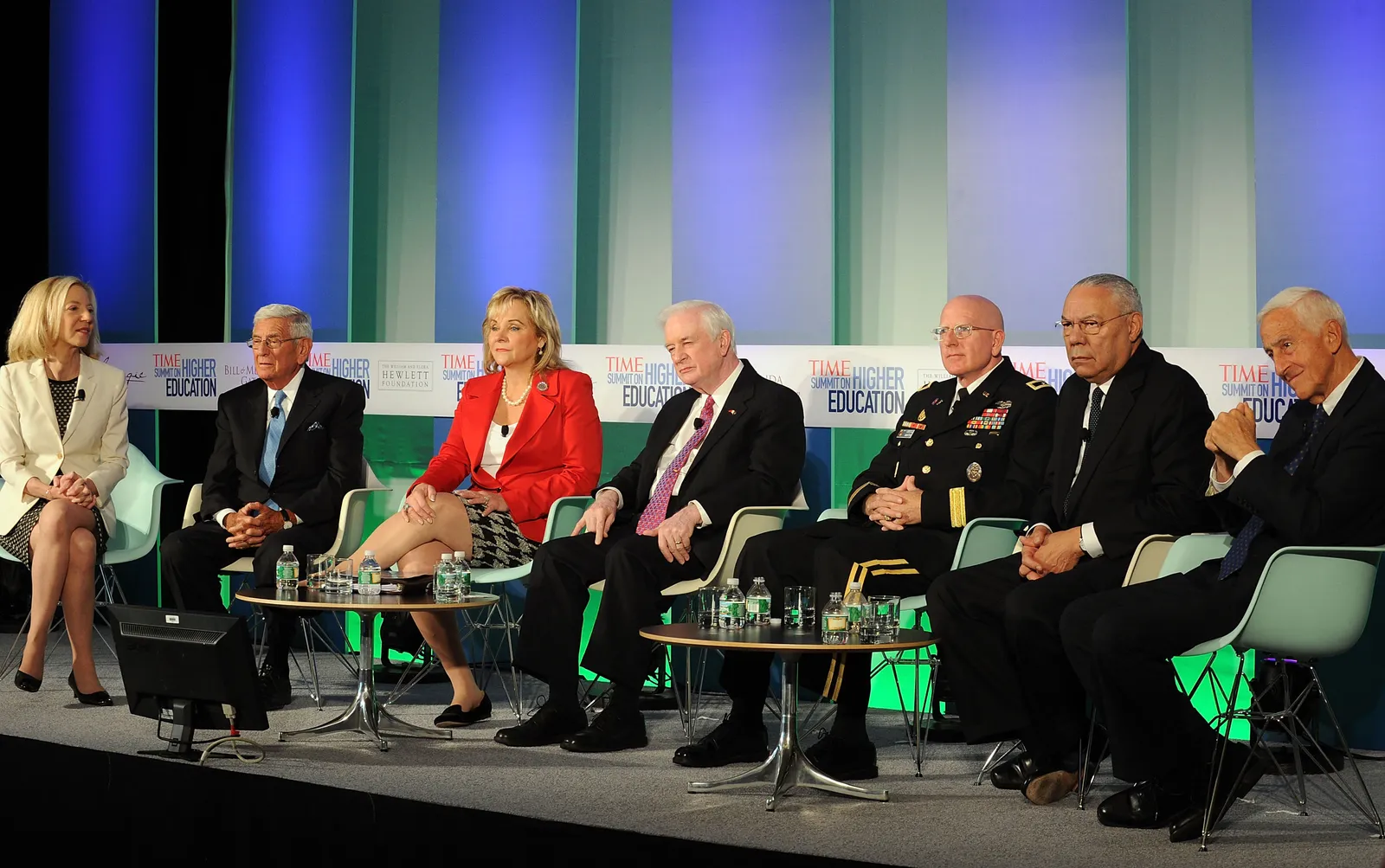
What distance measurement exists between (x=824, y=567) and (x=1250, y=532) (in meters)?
1.20

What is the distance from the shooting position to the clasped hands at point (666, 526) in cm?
514

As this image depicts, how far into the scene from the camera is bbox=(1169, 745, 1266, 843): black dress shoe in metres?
3.86

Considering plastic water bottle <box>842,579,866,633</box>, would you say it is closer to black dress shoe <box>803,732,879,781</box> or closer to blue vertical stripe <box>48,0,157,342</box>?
black dress shoe <box>803,732,879,781</box>

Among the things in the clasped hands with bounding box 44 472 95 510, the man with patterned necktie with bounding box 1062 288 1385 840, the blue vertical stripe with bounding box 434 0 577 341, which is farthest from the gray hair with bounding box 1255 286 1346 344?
the clasped hands with bounding box 44 472 95 510

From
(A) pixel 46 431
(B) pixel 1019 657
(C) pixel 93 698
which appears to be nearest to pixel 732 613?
(B) pixel 1019 657

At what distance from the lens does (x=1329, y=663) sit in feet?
17.0

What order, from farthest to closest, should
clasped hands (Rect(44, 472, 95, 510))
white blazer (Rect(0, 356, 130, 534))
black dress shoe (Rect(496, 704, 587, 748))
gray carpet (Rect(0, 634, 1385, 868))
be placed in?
white blazer (Rect(0, 356, 130, 534)), clasped hands (Rect(44, 472, 95, 510)), black dress shoe (Rect(496, 704, 587, 748)), gray carpet (Rect(0, 634, 1385, 868))

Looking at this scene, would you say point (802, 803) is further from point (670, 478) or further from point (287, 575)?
point (287, 575)

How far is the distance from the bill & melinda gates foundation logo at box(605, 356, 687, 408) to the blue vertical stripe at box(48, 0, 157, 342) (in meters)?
2.56

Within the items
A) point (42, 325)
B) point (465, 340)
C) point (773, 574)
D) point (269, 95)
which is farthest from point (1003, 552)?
point (269, 95)

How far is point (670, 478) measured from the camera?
5551 mm

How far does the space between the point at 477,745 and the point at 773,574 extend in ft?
3.32

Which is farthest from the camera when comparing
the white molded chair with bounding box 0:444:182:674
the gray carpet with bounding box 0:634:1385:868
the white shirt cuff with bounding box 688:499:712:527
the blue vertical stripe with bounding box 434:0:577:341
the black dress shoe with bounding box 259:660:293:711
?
the blue vertical stripe with bounding box 434:0:577:341

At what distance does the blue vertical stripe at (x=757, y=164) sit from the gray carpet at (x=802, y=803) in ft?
5.49
